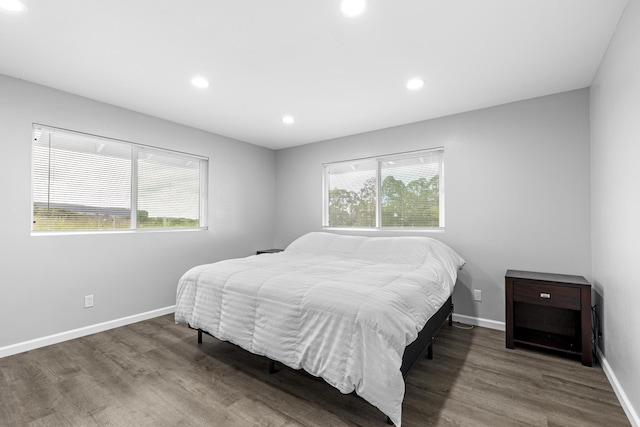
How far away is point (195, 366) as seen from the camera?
2279mm

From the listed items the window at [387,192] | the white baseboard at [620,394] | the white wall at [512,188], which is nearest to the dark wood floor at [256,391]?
the white baseboard at [620,394]

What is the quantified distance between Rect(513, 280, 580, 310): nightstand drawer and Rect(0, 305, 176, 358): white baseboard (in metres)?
3.82

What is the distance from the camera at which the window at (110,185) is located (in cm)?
277

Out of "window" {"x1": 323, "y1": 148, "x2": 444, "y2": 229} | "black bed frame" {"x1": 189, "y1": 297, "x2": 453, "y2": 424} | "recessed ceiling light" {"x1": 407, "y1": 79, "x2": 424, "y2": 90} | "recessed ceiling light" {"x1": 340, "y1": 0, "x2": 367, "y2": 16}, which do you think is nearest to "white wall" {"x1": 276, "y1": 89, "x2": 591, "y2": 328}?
"window" {"x1": 323, "y1": 148, "x2": 444, "y2": 229}

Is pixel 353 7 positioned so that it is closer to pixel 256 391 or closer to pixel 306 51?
pixel 306 51

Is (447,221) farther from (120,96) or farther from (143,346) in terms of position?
(120,96)

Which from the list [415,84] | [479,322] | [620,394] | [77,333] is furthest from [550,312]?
[77,333]

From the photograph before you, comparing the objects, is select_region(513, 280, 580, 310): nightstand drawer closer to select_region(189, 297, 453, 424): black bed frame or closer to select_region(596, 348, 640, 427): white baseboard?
select_region(596, 348, 640, 427): white baseboard

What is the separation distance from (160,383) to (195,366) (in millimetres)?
276

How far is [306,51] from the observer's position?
2.15 m

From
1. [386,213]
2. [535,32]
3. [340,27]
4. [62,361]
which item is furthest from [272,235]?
[535,32]

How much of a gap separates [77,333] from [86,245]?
2.80 feet

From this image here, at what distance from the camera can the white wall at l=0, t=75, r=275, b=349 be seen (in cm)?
251

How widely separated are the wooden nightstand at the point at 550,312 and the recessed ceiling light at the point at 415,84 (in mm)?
1918
